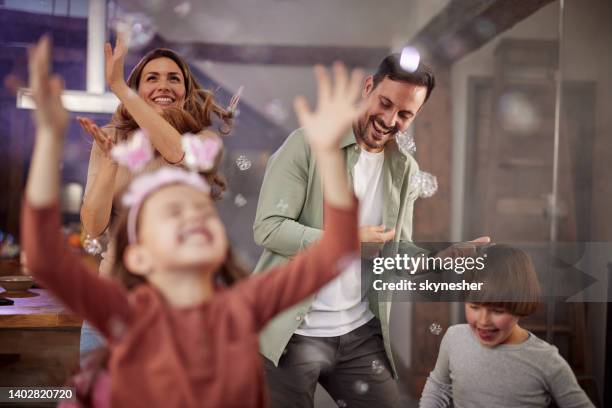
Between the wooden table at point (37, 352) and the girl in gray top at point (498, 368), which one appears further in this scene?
the wooden table at point (37, 352)

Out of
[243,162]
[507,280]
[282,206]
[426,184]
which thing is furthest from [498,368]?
[243,162]

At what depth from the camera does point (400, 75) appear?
2391 mm

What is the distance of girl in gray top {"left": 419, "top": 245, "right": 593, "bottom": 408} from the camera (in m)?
2.39

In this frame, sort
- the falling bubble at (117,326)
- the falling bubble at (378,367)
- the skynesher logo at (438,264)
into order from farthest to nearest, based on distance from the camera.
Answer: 1. the skynesher logo at (438,264)
2. the falling bubble at (378,367)
3. the falling bubble at (117,326)

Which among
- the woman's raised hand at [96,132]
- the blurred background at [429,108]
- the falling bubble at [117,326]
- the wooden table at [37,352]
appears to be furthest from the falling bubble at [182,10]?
the falling bubble at [117,326]

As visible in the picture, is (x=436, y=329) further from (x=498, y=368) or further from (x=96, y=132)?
(x=96, y=132)

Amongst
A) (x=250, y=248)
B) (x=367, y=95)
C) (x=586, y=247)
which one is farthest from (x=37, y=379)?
(x=586, y=247)

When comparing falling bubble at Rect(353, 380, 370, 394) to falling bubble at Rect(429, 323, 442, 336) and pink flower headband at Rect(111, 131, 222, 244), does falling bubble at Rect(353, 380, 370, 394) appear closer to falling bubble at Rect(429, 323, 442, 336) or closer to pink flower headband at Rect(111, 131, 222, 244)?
falling bubble at Rect(429, 323, 442, 336)

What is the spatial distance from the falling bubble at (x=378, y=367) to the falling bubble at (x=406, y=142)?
68cm

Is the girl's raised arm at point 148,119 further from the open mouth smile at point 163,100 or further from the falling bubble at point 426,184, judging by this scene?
the falling bubble at point 426,184

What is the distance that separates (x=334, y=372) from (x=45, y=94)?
54.2 inches

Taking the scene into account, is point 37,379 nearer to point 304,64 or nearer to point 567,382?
point 304,64

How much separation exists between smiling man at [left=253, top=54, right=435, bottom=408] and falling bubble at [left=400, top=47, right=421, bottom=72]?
53 millimetres

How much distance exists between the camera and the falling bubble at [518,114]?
2922 millimetres
